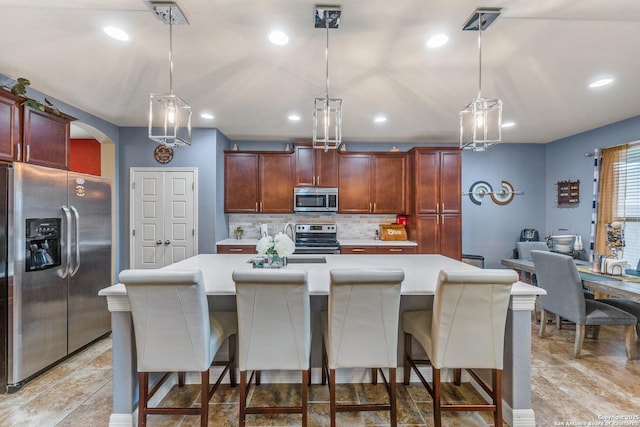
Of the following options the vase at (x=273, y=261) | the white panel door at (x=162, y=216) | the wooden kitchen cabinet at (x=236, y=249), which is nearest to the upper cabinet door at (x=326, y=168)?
the wooden kitchen cabinet at (x=236, y=249)

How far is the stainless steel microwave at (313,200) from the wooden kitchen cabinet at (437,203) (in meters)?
1.30

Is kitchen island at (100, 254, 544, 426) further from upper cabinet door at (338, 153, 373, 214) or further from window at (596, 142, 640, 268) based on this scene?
window at (596, 142, 640, 268)

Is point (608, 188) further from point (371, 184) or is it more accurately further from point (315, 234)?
point (315, 234)

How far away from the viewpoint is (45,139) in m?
2.71

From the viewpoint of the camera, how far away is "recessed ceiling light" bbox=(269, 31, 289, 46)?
2.06m

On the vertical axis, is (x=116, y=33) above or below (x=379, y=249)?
above

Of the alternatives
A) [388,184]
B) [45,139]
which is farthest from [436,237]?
[45,139]

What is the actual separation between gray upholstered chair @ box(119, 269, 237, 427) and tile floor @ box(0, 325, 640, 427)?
0.53 m

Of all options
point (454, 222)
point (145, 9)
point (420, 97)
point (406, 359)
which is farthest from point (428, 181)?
point (145, 9)

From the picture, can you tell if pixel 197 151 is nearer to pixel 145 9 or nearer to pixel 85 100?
pixel 85 100

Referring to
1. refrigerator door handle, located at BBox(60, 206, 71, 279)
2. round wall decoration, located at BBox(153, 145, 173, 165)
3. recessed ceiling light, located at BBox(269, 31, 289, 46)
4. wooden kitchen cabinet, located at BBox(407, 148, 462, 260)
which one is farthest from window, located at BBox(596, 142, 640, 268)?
refrigerator door handle, located at BBox(60, 206, 71, 279)

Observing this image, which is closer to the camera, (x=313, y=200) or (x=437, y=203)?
(x=437, y=203)

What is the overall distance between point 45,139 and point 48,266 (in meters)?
1.11

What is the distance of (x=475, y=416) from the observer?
6.66 ft
